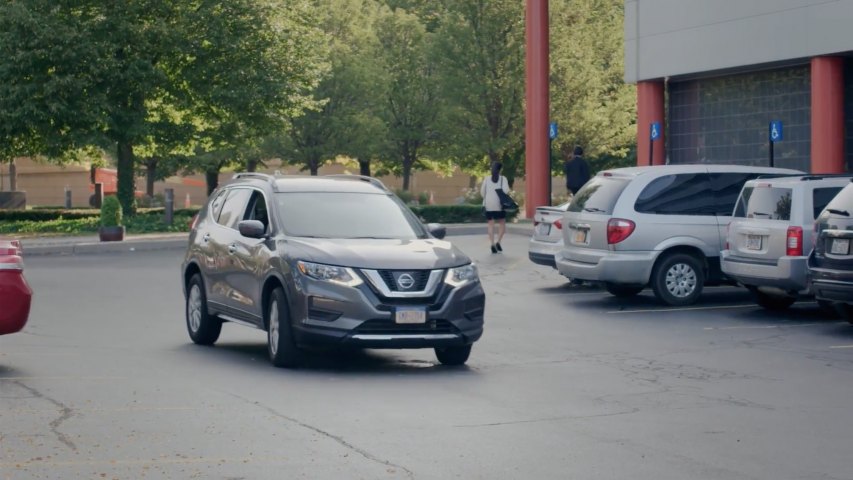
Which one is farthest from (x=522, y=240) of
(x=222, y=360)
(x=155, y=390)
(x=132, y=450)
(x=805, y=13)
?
(x=132, y=450)

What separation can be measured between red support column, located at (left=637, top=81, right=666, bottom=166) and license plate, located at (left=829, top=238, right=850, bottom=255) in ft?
65.9

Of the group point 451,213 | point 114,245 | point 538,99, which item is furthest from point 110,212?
point 451,213

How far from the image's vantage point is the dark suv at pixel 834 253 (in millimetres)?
15836

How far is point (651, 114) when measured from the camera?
36.3 m

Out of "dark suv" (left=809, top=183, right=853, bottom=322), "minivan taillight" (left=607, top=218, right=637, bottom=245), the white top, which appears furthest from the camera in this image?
the white top

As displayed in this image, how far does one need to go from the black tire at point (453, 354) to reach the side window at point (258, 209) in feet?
7.21

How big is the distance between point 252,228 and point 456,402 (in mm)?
3377

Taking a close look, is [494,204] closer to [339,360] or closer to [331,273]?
[339,360]

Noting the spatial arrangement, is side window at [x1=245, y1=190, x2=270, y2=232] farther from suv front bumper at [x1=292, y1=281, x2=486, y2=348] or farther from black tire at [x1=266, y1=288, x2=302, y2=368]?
suv front bumper at [x1=292, y1=281, x2=486, y2=348]

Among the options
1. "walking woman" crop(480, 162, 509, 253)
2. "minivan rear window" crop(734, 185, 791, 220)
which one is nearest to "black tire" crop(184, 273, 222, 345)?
"minivan rear window" crop(734, 185, 791, 220)

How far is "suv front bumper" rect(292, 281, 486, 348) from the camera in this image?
42.0ft

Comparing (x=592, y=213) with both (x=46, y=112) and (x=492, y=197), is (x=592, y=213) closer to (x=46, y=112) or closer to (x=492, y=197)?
(x=492, y=197)

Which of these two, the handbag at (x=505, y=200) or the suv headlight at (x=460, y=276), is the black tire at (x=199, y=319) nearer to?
the suv headlight at (x=460, y=276)

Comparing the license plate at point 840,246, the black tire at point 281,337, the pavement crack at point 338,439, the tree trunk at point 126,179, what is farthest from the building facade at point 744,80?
the pavement crack at point 338,439
